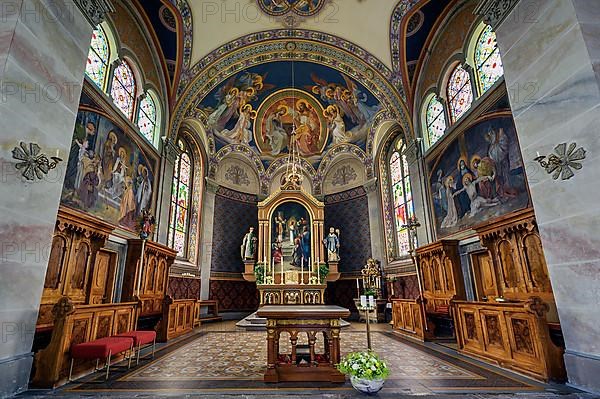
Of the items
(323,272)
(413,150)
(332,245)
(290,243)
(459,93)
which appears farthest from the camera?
(290,243)

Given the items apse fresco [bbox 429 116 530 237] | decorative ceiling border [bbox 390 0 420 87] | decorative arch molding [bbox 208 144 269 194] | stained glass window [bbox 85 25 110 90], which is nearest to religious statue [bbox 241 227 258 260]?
decorative arch molding [bbox 208 144 269 194]

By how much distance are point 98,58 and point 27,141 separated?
4.57 metres

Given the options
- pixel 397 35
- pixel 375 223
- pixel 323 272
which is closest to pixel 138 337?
pixel 323 272

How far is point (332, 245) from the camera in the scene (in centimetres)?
1466

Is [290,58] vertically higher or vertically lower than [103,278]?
higher

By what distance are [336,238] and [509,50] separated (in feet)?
34.8

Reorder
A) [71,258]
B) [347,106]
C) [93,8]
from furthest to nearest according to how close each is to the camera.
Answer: [347,106]
[71,258]
[93,8]

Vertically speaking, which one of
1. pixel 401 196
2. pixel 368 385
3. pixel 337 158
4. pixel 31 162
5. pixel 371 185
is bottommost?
pixel 368 385

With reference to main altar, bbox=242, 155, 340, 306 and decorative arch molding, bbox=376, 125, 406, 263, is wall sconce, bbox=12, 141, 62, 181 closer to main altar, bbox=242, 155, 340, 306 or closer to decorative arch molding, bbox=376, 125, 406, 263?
main altar, bbox=242, 155, 340, 306

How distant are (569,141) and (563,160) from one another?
0.89 ft

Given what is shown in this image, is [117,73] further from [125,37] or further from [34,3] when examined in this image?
[34,3]

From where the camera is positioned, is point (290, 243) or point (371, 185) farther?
point (290, 243)

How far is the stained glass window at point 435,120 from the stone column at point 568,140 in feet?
16.4

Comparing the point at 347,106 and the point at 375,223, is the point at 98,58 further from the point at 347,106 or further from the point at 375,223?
the point at 375,223
